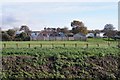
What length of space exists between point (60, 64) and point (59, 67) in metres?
0.32

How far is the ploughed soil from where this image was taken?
1617 centimetres

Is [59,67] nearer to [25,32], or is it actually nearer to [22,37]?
[22,37]

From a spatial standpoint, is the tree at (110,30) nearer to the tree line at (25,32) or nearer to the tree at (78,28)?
the tree line at (25,32)

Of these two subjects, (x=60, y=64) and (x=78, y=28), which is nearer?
(x=60, y=64)

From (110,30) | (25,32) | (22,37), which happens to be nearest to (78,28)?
(110,30)

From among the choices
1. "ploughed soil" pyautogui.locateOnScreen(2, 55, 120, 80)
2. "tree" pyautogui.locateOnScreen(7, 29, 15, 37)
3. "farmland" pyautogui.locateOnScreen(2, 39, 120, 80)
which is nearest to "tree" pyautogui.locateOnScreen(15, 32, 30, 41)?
"tree" pyautogui.locateOnScreen(7, 29, 15, 37)

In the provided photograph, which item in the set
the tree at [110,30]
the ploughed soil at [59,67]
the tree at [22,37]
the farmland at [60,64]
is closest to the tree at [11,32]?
the tree at [22,37]

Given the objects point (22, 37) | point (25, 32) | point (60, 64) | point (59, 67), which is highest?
point (25, 32)

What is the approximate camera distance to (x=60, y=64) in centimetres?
1731

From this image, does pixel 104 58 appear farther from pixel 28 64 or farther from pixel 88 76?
pixel 28 64

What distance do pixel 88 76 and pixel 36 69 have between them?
299 centimetres

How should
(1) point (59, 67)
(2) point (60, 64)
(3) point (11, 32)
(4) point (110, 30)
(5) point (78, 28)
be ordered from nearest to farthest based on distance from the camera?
(1) point (59, 67), (2) point (60, 64), (3) point (11, 32), (4) point (110, 30), (5) point (78, 28)

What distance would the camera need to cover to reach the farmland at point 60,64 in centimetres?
1631

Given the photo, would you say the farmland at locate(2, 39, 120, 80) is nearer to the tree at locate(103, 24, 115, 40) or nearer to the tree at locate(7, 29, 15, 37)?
the tree at locate(7, 29, 15, 37)
